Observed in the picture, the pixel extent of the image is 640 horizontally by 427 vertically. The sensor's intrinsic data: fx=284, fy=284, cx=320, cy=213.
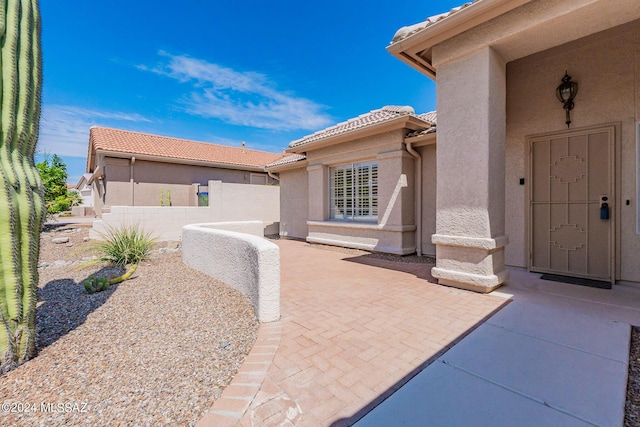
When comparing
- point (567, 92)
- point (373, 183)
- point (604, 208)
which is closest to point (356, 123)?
point (373, 183)

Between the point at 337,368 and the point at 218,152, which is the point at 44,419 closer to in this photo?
the point at 337,368

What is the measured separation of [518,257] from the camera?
681 cm

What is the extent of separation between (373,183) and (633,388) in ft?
27.2

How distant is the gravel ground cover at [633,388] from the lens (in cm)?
227

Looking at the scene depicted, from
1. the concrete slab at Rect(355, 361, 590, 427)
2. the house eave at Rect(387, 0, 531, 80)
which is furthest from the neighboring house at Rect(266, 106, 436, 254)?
the concrete slab at Rect(355, 361, 590, 427)

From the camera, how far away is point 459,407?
95.3 inches

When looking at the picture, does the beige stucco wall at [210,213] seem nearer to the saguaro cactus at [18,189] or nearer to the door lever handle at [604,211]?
the saguaro cactus at [18,189]

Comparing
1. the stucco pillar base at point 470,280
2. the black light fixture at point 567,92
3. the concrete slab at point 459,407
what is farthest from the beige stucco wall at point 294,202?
the concrete slab at point 459,407

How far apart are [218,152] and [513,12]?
71.2 ft

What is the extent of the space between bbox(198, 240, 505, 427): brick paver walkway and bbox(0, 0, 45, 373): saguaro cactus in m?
2.36

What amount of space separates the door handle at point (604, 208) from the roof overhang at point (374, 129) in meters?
4.75

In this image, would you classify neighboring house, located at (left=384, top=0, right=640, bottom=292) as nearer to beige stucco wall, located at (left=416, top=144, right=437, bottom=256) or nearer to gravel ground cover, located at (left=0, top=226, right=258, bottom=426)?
beige stucco wall, located at (left=416, top=144, right=437, bottom=256)

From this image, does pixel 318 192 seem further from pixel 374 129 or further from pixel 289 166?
pixel 374 129

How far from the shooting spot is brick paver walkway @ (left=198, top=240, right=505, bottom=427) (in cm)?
243
